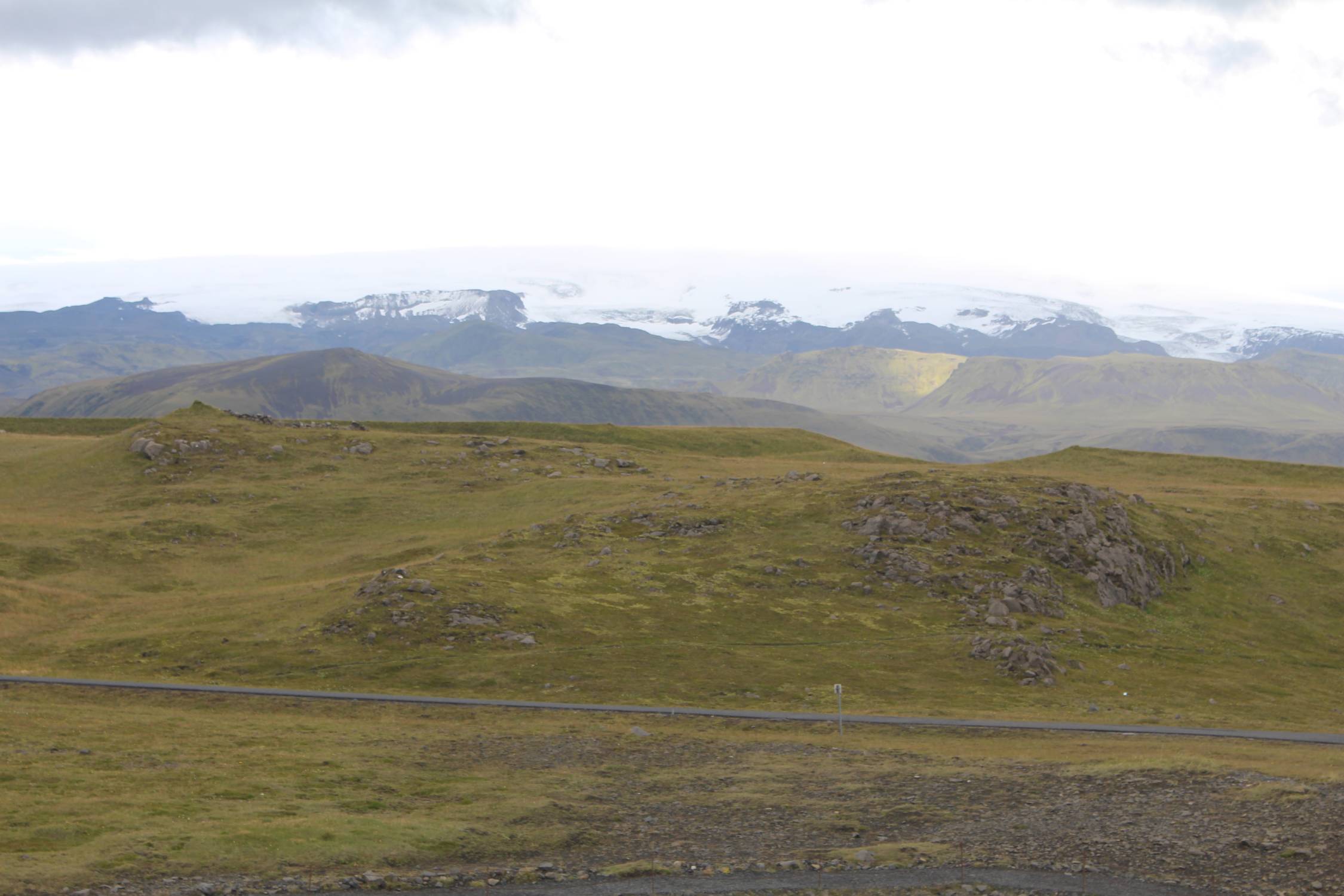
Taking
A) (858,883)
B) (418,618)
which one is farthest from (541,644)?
(858,883)

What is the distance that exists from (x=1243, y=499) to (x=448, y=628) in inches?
3915

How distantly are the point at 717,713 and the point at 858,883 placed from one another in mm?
29717

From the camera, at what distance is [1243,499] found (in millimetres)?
131125

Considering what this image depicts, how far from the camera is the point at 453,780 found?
46094mm

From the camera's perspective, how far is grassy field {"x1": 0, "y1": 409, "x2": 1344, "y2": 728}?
7194 centimetres

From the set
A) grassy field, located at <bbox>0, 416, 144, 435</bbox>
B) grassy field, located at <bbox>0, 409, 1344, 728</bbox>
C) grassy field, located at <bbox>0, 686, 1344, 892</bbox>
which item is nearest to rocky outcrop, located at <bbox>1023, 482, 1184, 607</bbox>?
grassy field, located at <bbox>0, 409, 1344, 728</bbox>

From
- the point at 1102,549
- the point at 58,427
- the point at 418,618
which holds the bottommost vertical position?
the point at 418,618

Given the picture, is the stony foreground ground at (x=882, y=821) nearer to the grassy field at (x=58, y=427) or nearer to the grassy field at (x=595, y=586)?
the grassy field at (x=595, y=586)

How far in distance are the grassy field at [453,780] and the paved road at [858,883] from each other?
6.73ft

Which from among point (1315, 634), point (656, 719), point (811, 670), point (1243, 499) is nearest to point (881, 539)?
point (811, 670)

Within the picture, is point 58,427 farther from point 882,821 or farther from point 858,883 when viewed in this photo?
point 858,883

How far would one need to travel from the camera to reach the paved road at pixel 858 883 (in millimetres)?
32188

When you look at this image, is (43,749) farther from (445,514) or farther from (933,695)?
(445,514)

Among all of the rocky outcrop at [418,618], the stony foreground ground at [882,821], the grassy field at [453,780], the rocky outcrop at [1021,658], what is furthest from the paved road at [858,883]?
the rocky outcrop at [418,618]
